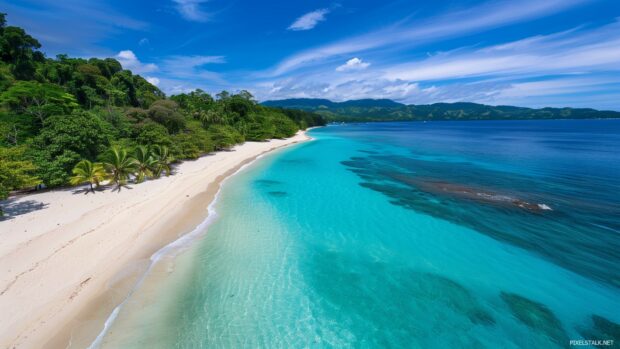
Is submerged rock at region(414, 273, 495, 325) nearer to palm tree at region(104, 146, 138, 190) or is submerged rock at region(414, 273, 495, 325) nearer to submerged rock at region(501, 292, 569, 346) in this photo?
submerged rock at region(501, 292, 569, 346)

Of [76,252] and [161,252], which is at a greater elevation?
[76,252]

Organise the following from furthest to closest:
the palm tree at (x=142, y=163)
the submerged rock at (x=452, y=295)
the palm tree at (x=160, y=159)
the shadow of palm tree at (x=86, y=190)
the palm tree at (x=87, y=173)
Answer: the palm tree at (x=160, y=159) → the palm tree at (x=142, y=163) → the shadow of palm tree at (x=86, y=190) → the palm tree at (x=87, y=173) → the submerged rock at (x=452, y=295)

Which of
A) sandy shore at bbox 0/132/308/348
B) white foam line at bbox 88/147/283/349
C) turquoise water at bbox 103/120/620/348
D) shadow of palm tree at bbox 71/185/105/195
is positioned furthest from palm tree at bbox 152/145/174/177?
turquoise water at bbox 103/120/620/348

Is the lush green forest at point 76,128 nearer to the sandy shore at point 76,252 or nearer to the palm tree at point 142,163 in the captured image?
the palm tree at point 142,163

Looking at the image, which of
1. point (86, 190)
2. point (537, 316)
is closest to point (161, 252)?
point (86, 190)

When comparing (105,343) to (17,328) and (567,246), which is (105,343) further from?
(567,246)

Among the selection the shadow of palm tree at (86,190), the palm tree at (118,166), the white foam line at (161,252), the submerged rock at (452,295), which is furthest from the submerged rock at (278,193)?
the submerged rock at (452,295)

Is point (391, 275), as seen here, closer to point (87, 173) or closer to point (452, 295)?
point (452, 295)

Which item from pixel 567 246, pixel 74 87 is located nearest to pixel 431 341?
pixel 567 246
